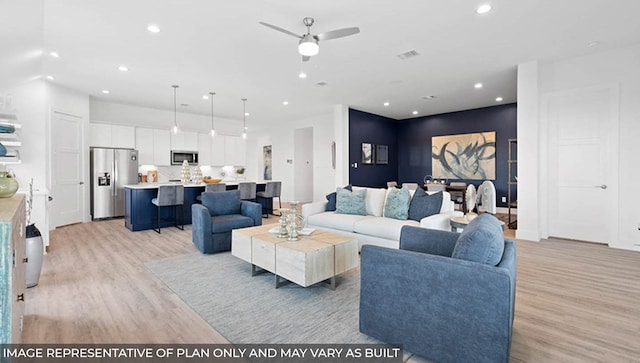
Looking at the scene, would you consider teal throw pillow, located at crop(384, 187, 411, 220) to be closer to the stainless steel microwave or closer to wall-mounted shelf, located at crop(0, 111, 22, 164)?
wall-mounted shelf, located at crop(0, 111, 22, 164)

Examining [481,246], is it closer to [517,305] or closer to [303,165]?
[517,305]

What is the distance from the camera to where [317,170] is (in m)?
9.45

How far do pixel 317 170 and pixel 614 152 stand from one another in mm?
6695

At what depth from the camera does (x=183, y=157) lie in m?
8.29

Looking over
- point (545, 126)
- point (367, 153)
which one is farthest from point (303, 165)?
point (545, 126)

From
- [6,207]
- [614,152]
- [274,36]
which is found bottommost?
[6,207]

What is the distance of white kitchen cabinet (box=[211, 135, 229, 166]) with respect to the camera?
8.94 meters

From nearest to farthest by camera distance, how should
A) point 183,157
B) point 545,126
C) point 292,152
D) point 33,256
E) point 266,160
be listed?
point 33,256, point 545,126, point 183,157, point 292,152, point 266,160

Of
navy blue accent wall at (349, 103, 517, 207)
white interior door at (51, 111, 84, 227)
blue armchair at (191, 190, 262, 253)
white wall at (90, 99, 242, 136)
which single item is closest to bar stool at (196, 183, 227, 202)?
blue armchair at (191, 190, 262, 253)

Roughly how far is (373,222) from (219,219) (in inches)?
85.8

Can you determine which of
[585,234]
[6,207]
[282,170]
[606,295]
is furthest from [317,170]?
[6,207]

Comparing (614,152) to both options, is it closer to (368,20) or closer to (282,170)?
(368,20)

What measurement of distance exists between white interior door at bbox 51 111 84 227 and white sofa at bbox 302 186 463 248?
5094mm

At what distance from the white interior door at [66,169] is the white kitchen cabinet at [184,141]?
207 centimetres
